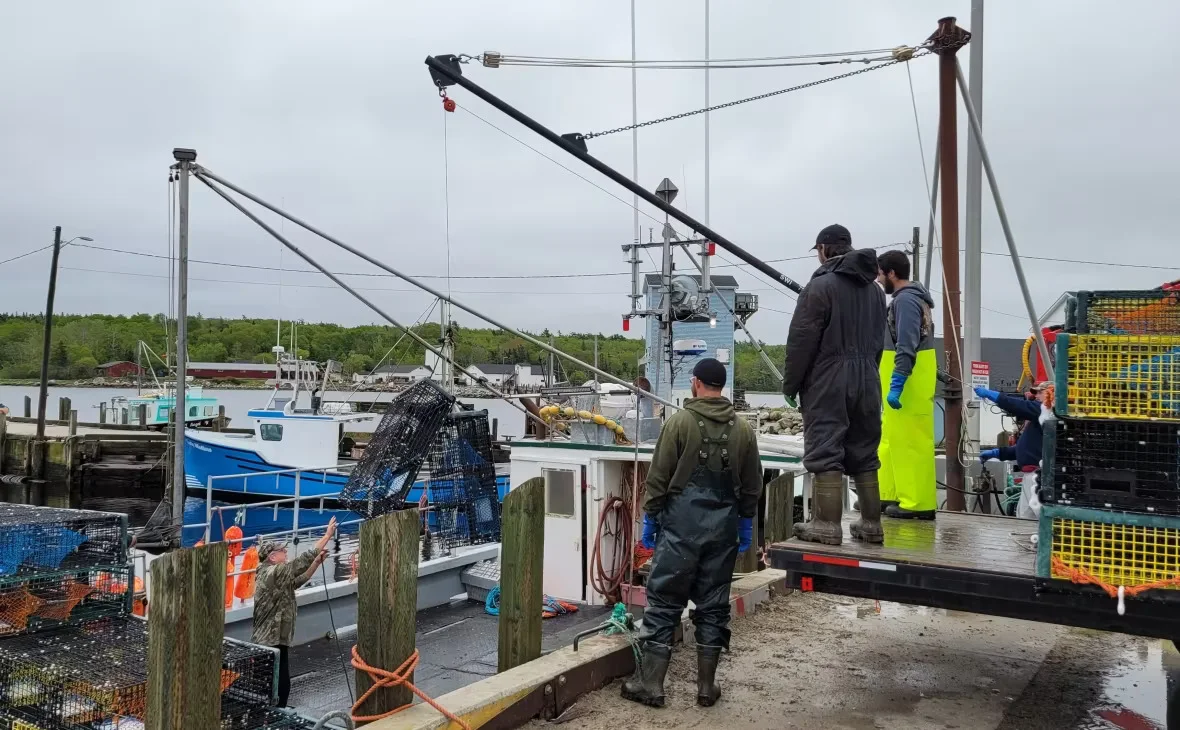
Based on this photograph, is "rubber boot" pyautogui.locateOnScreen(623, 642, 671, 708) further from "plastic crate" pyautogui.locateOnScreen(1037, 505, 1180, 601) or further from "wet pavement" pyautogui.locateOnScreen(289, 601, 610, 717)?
"wet pavement" pyautogui.locateOnScreen(289, 601, 610, 717)

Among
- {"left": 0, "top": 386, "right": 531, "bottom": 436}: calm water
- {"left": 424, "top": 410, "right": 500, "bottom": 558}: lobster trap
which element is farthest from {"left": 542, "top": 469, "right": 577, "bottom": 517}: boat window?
{"left": 0, "top": 386, "right": 531, "bottom": 436}: calm water

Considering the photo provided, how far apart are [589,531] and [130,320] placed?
A: 3472 inches

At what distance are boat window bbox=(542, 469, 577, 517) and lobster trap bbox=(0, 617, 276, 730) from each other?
18.9ft

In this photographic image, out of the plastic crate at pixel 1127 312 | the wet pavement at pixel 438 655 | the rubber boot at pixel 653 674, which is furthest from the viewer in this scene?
the wet pavement at pixel 438 655

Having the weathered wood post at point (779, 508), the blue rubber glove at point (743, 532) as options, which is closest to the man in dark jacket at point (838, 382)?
the blue rubber glove at point (743, 532)

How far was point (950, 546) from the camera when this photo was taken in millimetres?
4590

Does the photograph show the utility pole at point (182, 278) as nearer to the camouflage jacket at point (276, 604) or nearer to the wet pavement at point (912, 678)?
the camouflage jacket at point (276, 604)

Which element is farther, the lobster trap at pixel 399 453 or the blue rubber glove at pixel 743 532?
the lobster trap at pixel 399 453

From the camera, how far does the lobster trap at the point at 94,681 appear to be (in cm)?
406

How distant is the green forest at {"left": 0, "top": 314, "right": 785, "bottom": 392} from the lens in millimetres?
37000

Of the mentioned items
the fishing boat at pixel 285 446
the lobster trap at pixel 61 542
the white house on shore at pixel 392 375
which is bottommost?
the fishing boat at pixel 285 446

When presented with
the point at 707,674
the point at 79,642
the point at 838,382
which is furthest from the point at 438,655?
the point at 838,382

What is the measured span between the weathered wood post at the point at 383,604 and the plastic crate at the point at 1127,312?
3.20 meters

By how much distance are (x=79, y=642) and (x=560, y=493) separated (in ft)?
20.3
